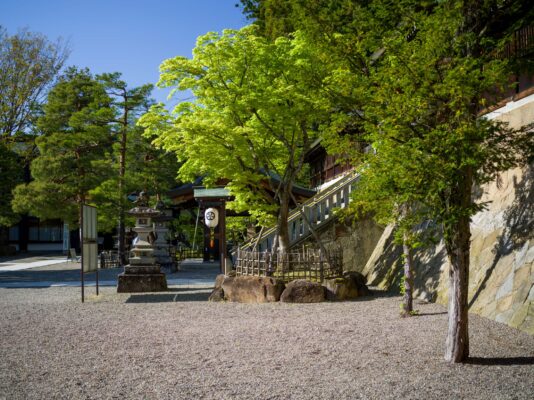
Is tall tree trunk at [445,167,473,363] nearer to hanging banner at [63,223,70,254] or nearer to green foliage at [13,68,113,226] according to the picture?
green foliage at [13,68,113,226]

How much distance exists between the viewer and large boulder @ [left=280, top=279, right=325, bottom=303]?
32.0ft

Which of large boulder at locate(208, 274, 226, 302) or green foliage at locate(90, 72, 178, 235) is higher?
green foliage at locate(90, 72, 178, 235)

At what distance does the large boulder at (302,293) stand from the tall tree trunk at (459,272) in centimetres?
474

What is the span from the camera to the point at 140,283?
504 inches

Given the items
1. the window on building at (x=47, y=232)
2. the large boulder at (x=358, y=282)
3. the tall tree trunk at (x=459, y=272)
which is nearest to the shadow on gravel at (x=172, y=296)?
the large boulder at (x=358, y=282)

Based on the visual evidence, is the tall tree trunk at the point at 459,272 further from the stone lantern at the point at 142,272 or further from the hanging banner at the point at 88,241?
the stone lantern at the point at 142,272

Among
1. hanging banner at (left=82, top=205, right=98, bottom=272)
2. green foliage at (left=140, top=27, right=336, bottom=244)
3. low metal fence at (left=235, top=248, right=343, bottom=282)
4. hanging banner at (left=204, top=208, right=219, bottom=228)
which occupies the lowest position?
low metal fence at (left=235, top=248, right=343, bottom=282)

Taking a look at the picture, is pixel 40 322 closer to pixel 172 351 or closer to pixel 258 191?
pixel 172 351

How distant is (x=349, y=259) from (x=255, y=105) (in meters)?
4.95

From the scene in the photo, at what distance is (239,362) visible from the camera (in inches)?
210

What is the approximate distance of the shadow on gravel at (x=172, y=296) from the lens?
428 inches

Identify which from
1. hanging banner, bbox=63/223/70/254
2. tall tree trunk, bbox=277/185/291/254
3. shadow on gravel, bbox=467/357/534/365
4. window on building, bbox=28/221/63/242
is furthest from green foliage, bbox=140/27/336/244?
window on building, bbox=28/221/63/242

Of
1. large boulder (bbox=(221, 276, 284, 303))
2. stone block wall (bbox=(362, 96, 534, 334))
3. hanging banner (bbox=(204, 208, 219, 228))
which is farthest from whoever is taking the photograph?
hanging banner (bbox=(204, 208, 219, 228))

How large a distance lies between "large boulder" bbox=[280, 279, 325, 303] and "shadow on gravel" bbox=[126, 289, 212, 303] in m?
2.03
